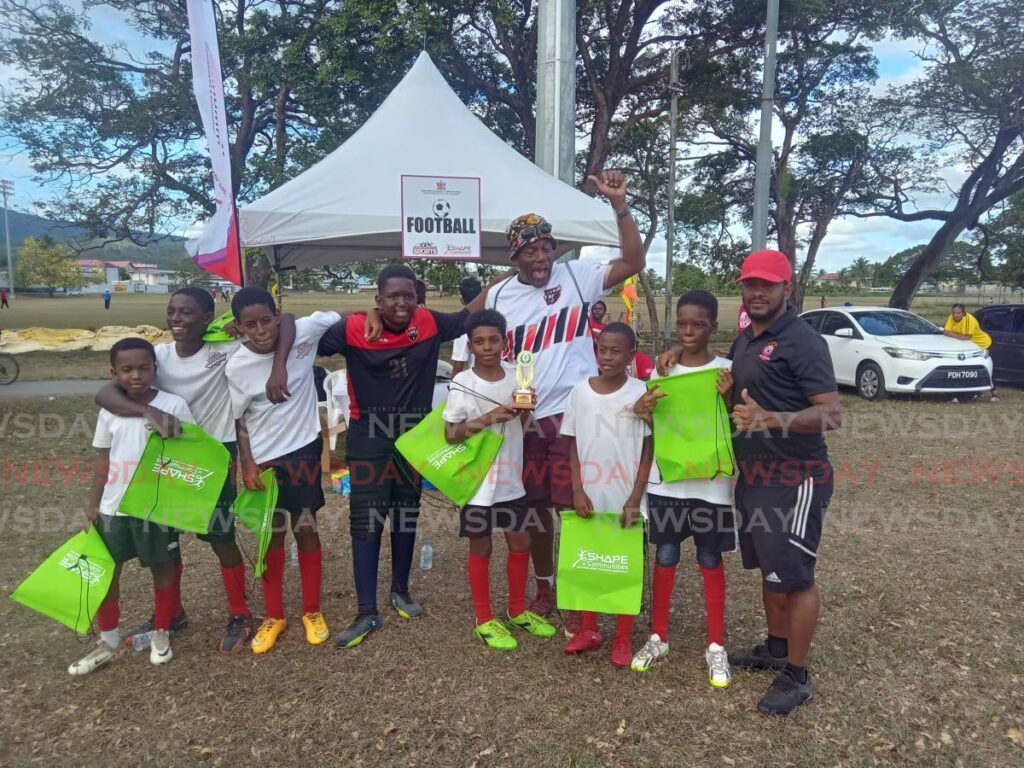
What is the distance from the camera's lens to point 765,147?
10453 mm

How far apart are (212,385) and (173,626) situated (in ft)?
4.50

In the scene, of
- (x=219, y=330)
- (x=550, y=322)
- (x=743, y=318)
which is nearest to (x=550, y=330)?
(x=550, y=322)

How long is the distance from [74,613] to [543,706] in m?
2.21

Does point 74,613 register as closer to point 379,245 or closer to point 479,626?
point 479,626

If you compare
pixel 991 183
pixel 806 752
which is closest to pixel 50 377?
pixel 806 752

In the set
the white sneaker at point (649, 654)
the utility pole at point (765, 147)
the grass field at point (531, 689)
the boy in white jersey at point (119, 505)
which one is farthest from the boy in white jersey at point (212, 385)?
the utility pole at point (765, 147)

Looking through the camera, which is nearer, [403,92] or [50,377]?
[403,92]

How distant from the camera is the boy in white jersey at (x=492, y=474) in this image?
3.29 meters

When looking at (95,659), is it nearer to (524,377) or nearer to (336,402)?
(524,377)

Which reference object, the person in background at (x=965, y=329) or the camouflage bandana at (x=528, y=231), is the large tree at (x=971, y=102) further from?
the camouflage bandana at (x=528, y=231)

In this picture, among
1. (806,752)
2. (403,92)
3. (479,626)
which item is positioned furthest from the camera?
(403,92)

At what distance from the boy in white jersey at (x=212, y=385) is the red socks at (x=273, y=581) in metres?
0.14

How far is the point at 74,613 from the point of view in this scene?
321cm

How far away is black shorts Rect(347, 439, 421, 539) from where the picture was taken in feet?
11.9
